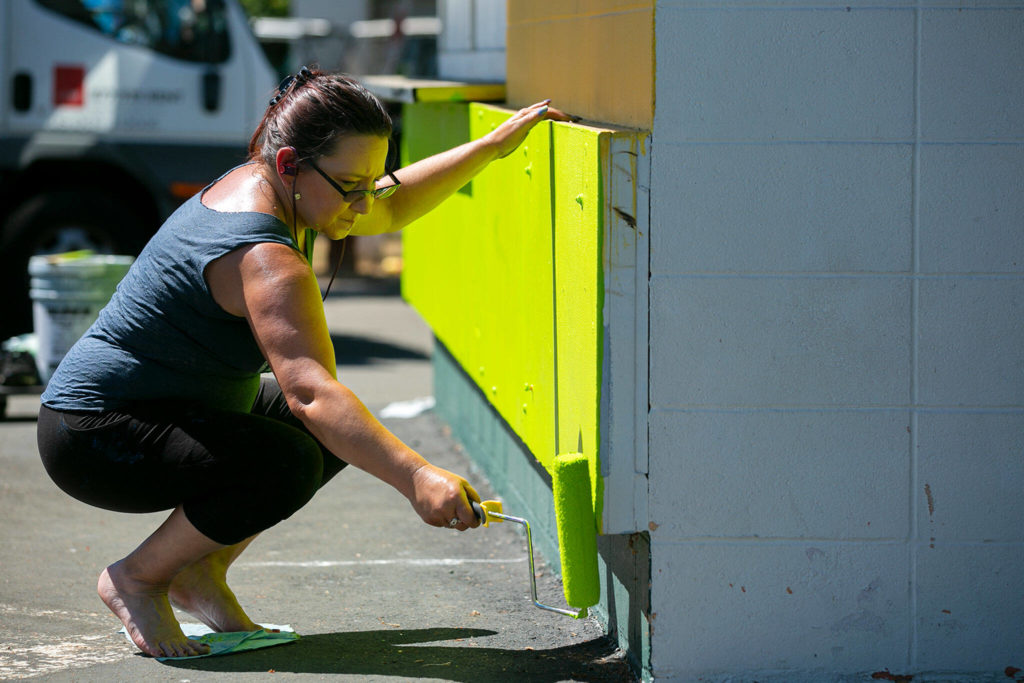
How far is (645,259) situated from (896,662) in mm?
983

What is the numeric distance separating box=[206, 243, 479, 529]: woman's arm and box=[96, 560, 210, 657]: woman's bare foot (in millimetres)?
700

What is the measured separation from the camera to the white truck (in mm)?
8234

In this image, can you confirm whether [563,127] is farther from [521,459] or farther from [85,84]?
[85,84]

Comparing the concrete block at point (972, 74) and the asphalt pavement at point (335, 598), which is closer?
the concrete block at point (972, 74)

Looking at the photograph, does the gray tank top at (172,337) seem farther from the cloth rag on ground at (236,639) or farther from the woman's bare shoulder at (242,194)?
the cloth rag on ground at (236,639)

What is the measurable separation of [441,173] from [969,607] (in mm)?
1604

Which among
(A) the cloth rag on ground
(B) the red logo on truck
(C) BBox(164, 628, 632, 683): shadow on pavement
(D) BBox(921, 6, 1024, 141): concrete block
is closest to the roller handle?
(C) BBox(164, 628, 632, 683): shadow on pavement

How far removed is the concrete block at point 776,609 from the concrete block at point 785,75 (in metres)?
0.84

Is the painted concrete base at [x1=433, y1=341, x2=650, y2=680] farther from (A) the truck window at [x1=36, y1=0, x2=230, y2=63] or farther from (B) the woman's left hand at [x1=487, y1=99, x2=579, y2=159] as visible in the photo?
(A) the truck window at [x1=36, y1=0, x2=230, y2=63]

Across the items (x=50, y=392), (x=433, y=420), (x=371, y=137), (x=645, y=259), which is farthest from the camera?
(x=433, y=420)

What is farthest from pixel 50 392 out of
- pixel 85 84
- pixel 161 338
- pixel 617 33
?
pixel 85 84

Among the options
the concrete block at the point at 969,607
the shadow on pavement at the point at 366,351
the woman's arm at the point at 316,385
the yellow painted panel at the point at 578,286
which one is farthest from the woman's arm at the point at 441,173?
the shadow on pavement at the point at 366,351

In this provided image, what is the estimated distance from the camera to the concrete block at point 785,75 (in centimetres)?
270

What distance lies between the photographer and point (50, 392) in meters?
3.15
